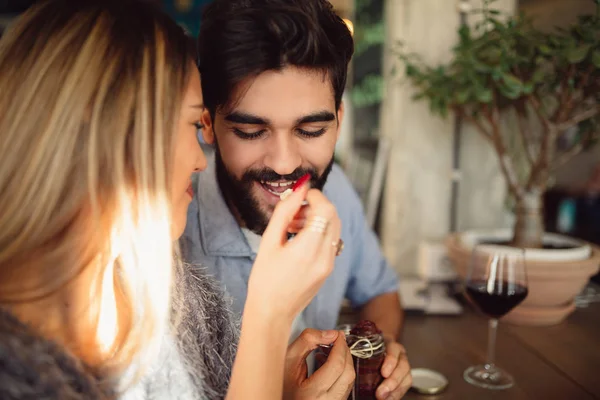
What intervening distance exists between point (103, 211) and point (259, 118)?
1.40 ft

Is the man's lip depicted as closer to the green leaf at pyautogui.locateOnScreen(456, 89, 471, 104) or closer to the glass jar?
the glass jar

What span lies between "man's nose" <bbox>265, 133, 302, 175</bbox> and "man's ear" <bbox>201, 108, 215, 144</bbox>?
0.19 m

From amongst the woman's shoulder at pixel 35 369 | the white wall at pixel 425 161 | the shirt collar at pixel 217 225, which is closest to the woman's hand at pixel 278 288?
the woman's shoulder at pixel 35 369

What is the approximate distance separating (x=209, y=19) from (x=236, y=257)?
57cm

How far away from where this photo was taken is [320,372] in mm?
866

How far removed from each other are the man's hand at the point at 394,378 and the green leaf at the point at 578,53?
3.00 feet

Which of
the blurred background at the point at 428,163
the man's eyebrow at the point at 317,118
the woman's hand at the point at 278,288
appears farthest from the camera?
the blurred background at the point at 428,163

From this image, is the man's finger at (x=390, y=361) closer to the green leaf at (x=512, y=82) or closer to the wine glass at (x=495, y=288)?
the wine glass at (x=495, y=288)

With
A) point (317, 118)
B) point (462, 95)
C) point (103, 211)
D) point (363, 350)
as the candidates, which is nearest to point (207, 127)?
point (317, 118)

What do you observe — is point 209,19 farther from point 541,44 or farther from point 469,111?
point 469,111

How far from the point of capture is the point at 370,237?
160 centimetres

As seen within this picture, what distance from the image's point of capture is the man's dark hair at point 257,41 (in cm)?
104

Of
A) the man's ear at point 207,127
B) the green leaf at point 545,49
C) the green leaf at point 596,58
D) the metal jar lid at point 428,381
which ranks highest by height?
the green leaf at point 545,49

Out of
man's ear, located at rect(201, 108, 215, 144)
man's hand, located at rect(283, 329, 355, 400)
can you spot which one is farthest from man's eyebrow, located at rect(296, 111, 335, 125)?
man's hand, located at rect(283, 329, 355, 400)
